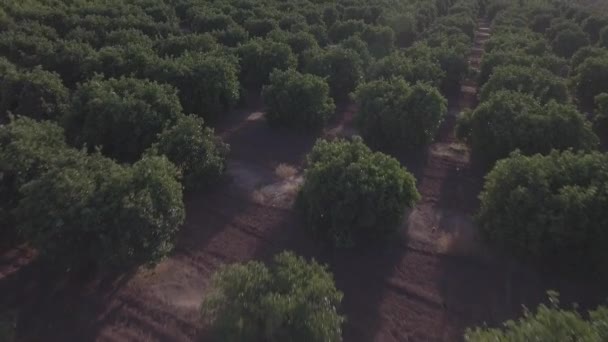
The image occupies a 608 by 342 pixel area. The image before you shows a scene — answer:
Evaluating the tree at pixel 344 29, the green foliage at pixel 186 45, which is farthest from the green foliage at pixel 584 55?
the green foliage at pixel 186 45

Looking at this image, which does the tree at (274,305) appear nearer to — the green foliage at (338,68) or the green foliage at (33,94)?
the green foliage at (33,94)

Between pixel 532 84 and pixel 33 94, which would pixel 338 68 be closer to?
pixel 532 84

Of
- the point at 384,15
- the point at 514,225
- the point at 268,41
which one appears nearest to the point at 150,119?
the point at 268,41

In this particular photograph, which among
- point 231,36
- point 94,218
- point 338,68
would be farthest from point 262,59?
point 94,218

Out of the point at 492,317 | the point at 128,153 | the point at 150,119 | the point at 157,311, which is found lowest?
the point at 492,317

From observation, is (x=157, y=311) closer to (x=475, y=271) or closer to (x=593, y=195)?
(x=475, y=271)
